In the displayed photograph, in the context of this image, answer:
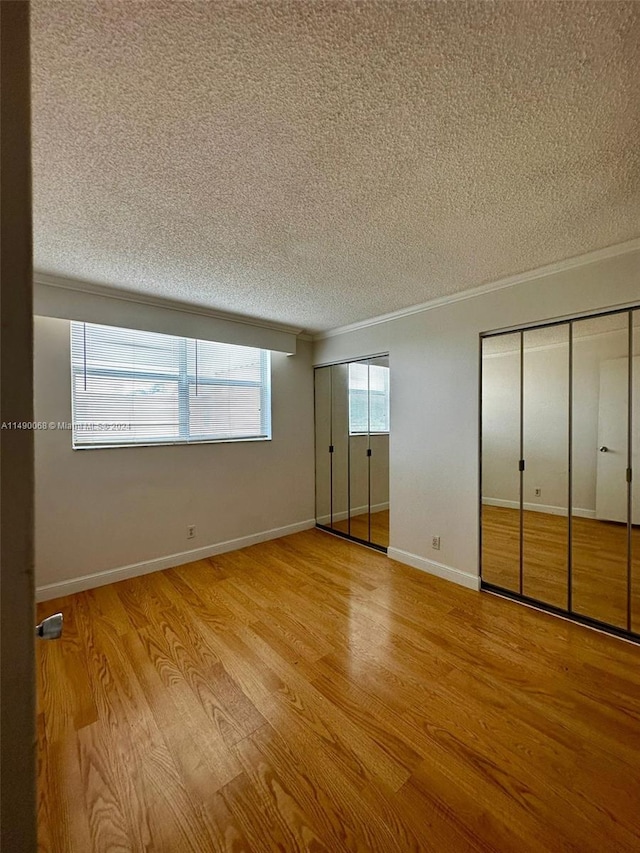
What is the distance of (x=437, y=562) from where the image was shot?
9.94 ft

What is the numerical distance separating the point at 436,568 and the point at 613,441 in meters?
1.68

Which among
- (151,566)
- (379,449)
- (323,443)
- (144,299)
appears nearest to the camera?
(144,299)

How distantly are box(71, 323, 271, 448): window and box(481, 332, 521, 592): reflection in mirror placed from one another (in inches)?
91.9

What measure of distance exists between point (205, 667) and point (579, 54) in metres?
2.99

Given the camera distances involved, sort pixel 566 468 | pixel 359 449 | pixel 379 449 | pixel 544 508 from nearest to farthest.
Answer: pixel 566 468 → pixel 544 508 → pixel 379 449 → pixel 359 449

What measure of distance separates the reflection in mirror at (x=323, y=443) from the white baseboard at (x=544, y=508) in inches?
77.8

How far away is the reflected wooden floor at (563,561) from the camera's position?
86.4 inches

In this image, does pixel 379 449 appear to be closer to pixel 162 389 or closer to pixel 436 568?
pixel 436 568

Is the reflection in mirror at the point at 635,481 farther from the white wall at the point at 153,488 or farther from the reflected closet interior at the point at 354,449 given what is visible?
the white wall at the point at 153,488

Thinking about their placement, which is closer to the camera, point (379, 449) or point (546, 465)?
point (546, 465)

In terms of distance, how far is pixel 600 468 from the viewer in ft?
7.41

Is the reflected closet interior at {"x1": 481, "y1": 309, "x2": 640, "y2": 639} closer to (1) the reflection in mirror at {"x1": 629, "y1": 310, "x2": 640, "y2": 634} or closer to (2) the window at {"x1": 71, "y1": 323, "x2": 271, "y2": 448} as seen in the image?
(1) the reflection in mirror at {"x1": 629, "y1": 310, "x2": 640, "y2": 634}

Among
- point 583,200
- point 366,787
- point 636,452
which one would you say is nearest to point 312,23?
point 583,200

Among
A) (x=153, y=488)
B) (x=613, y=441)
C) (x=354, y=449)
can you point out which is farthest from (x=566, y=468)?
(x=153, y=488)
